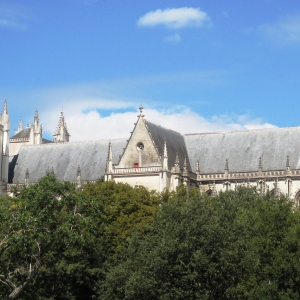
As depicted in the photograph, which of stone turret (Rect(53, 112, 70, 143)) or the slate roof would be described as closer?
the slate roof

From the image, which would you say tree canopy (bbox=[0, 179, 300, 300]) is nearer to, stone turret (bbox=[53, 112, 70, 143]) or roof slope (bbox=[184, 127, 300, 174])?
roof slope (bbox=[184, 127, 300, 174])

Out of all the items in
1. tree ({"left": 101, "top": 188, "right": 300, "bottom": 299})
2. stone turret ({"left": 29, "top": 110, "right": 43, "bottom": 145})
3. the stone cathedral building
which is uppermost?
stone turret ({"left": 29, "top": 110, "right": 43, "bottom": 145})

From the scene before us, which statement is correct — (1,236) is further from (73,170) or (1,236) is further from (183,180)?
(73,170)

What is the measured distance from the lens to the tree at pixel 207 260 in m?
42.5

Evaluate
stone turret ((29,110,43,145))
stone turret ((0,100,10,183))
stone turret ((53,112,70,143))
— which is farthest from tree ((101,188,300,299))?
stone turret ((53,112,70,143))

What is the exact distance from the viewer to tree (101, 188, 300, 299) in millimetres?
42531

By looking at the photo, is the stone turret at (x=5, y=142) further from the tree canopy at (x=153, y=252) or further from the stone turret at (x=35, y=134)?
the tree canopy at (x=153, y=252)

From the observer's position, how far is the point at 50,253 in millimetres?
50031

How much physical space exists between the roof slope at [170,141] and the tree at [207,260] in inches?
905

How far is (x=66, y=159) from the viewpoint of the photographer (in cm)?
8288

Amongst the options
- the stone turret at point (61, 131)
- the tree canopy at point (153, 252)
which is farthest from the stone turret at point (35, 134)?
the tree canopy at point (153, 252)

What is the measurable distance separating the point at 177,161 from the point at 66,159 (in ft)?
49.5

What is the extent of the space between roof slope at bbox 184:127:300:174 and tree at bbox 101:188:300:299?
2489cm

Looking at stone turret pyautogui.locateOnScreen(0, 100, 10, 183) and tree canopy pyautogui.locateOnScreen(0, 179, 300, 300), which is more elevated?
stone turret pyautogui.locateOnScreen(0, 100, 10, 183)
